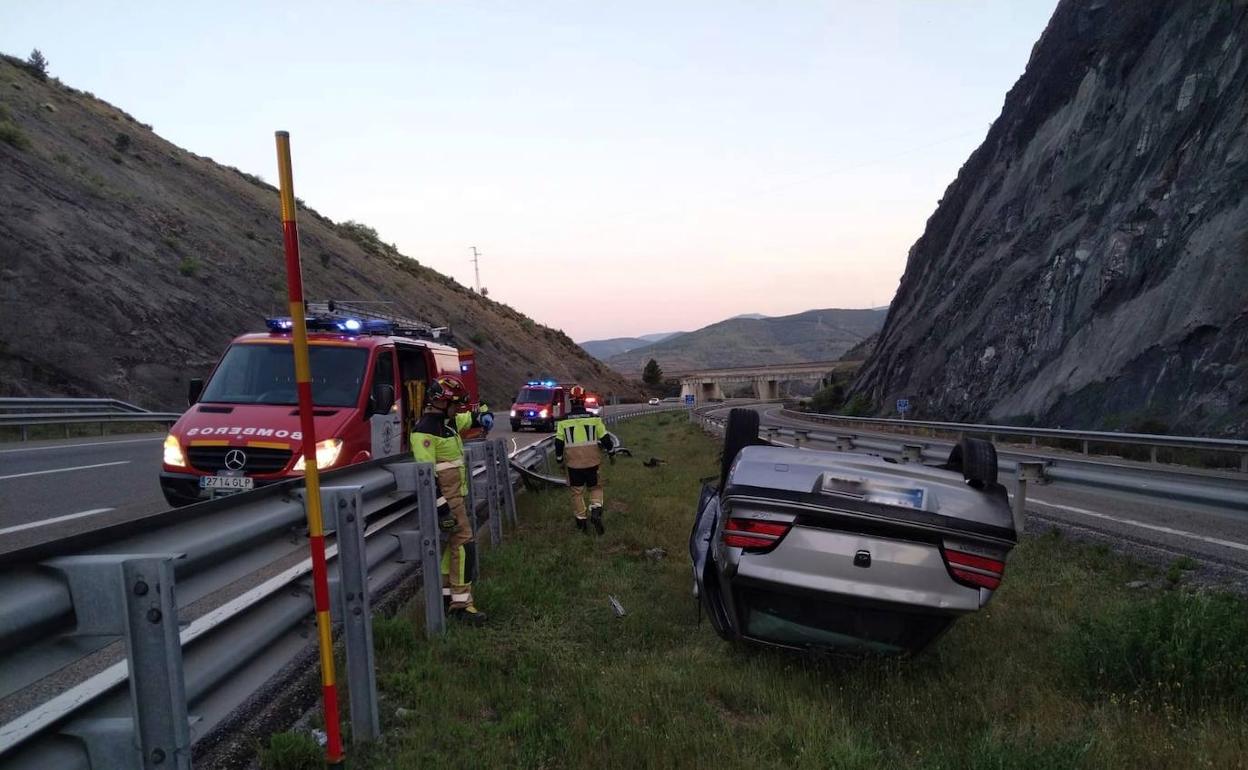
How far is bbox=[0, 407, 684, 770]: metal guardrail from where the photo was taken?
2125mm

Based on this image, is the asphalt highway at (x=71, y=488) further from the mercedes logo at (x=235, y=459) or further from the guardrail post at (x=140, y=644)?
the guardrail post at (x=140, y=644)

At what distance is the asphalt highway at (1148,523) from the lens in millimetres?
7766

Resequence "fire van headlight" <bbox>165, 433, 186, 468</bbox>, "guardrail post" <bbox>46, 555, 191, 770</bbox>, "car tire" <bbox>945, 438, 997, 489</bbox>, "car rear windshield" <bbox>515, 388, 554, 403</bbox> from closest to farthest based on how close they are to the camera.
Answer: "guardrail post" <bbox>46, 555, 191, 770</bbox> → "car tire" <bbox>945, 438, 997, 489</bbox> → "fire van headlight" <bbox>165, 433, 186, 468</bbox> → "car rear windshield" <bbox>515, 388, 554, 403</bbox>

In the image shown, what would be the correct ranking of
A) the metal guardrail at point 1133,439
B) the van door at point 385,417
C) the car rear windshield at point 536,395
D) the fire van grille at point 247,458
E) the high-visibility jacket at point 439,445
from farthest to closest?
the car rear windshield at point 536,395 → the metal guardrail at point 1133,439 → the van door at point 385,417 → the fire van grille at point 247,458 → the high-visibility jacket at point 439,445

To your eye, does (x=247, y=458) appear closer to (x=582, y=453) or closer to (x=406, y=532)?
(x=406, y=532)

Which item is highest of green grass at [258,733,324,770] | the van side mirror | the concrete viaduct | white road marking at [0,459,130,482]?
the van side mirror

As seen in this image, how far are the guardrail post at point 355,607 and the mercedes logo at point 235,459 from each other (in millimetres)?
4427

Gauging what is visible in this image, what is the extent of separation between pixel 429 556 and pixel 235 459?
11.3 feet

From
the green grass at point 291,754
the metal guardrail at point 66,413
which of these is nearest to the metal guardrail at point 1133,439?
the green grass at point 291,754

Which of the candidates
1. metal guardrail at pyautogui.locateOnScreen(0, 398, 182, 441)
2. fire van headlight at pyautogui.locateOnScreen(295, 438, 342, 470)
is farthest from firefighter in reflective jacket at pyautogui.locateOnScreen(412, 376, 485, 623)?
metal guardrail at pyautogui.locateOnScreen(0, 398, 182, 441)

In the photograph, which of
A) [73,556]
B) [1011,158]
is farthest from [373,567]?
[1011,158]

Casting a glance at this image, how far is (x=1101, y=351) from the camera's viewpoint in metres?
27.0

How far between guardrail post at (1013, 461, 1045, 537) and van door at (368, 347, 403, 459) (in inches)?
235

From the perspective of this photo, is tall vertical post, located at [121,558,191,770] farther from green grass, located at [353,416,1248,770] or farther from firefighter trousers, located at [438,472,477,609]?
firefighter trousers, located at [438,472,477,609]
